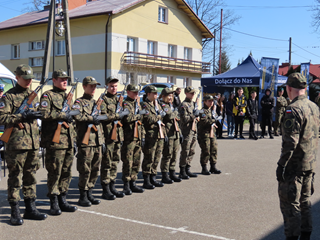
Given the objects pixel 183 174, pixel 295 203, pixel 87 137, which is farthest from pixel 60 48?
pixel 295 203

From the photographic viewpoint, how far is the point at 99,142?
20.6ft

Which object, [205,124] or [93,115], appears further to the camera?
[205,124]

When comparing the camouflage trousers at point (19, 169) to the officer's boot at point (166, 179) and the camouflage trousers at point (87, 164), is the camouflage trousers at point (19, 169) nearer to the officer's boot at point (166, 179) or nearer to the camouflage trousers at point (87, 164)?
the camouflage trousers at point (87, 164)

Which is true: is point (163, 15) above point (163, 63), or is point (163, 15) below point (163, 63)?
above

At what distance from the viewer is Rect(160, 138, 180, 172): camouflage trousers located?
315 inches

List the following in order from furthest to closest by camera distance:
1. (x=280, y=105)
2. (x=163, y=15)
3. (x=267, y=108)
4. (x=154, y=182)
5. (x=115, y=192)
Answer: (x=163, y=15) < (x=280, y=105) < (x=267, y=108) < (x=154, y=182) < (x=115, y=192)

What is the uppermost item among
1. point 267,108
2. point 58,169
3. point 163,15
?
point 163,15

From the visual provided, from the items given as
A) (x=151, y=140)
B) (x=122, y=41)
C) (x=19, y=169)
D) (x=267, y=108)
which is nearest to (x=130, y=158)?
(x=151, y=140)

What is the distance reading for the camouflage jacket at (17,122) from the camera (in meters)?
5.16

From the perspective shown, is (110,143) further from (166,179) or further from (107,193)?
(166,179)

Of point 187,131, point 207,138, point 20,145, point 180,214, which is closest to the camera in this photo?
point 20,145

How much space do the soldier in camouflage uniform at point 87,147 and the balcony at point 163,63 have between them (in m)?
24.2

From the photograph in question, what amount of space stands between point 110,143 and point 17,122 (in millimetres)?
1900

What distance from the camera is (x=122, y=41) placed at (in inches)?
1197
